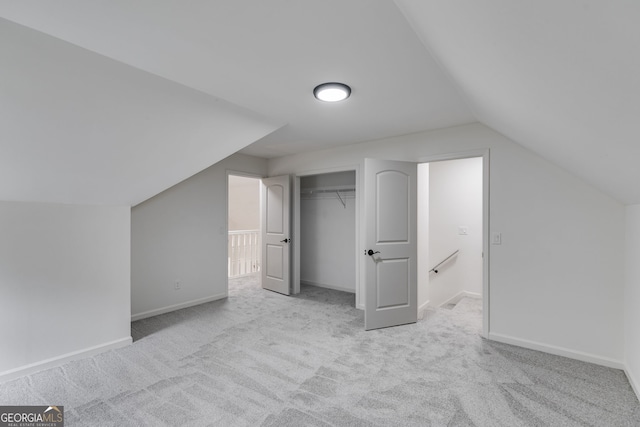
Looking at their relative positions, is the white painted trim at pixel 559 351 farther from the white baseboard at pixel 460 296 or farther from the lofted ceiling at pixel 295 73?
the white baseboard at pixel 460 296

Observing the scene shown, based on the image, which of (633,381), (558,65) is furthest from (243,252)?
(558,65)

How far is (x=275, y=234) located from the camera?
4.74 metres

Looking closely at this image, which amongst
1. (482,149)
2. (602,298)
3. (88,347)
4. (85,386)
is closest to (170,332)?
(88,347)

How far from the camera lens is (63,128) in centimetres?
184

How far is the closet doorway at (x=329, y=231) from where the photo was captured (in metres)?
4.78

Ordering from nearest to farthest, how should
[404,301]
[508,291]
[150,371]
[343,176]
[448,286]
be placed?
[150,371], [508,291], [404,301], [448,286], [343,176]

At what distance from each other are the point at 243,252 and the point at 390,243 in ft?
11.6

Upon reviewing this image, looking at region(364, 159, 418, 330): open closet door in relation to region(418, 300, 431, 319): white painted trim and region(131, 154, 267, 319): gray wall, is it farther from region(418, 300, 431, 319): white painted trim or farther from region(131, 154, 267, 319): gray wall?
region(131, 154, 267, 319): gray wall

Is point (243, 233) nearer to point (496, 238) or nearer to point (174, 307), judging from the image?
point (174, 307)

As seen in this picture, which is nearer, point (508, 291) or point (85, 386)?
point (85, 386)

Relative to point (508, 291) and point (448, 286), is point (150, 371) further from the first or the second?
point (448, 286)

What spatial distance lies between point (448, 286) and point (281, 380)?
3410 millimetres

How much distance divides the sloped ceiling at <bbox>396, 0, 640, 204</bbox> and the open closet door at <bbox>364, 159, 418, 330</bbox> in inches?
56.2

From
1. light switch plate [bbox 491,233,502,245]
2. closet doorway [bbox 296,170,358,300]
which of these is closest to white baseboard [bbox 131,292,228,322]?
closet doorway [bbox 296,170,358,300]
